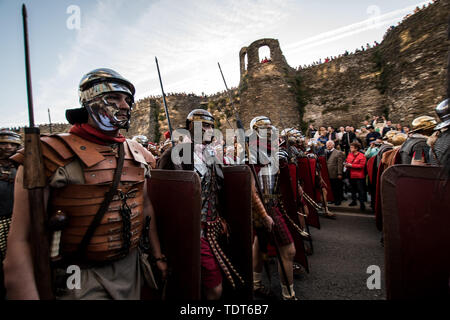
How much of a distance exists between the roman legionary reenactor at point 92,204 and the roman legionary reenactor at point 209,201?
2.24 ft

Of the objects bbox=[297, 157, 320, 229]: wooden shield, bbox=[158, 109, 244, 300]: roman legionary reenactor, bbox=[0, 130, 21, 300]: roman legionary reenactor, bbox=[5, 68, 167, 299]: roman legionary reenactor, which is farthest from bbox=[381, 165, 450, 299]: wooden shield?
bbox=[297, 157, 320, 229]: wooden shield

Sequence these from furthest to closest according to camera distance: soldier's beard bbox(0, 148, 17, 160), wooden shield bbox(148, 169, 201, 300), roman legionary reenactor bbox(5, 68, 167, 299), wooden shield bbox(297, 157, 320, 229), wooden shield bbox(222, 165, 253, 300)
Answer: wooden shield bbox(297, 157, 320, 229) → soldier's beard bbox(0, 148, 17, 160) → wooden shield bbox(222, 165, 253, 300) → wooden shield bbox(148, 169, 201, 300) → roman legionary reenactor bbox(5, 68, 167, 299)

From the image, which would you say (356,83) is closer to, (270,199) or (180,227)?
(270,199)

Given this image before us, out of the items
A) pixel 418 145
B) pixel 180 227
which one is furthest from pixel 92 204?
pixel 418 145

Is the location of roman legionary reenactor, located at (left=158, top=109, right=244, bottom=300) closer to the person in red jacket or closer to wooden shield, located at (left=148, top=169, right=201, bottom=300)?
wooden shield, located at (left=148, top=169, right=201, bottom=300)

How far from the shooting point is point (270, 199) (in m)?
2.83

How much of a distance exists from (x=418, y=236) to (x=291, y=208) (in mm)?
1824

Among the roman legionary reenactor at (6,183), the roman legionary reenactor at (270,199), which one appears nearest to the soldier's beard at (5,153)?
the roman legionary reenactor at (6,183)

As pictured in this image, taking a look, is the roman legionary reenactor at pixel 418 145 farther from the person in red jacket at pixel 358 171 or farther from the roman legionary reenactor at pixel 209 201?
the person in red jacket at pixel 358 171

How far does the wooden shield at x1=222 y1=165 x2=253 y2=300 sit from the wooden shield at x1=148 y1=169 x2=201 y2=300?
765 millimetres

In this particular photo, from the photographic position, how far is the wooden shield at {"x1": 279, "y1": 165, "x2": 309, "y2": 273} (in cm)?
307

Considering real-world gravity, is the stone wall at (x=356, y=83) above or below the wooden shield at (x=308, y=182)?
above

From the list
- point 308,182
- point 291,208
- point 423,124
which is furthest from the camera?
point 308,182

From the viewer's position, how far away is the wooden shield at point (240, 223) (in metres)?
2.15
